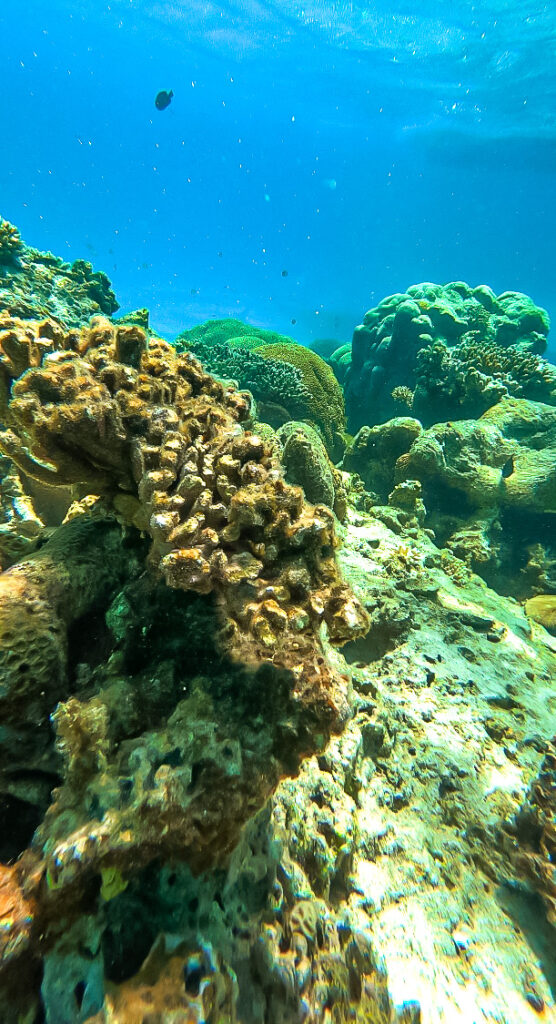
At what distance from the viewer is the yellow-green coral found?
820 cm

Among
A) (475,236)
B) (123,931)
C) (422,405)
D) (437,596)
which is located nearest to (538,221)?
(475,236)

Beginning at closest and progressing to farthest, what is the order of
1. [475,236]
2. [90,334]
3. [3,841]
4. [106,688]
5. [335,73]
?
1. [3,841]
2. [106,688]
3. [90,334]
4. [335,73]
5. [475,236]

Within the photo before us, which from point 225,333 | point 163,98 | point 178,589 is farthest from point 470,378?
point 163,98

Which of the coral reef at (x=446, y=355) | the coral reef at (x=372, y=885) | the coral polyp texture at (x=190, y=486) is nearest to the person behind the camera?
the coral reef at (x=372, y=885)

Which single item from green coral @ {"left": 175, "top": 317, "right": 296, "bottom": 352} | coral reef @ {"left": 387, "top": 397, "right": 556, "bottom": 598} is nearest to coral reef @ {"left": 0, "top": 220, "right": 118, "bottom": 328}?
green coral @ {"left": 175, "top": 317, "right": 296, "bottom": 352}

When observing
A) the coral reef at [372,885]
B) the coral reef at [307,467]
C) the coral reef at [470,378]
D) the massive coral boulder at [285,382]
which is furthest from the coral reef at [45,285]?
the coral reef at [470,378]

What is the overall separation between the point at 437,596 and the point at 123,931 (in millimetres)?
4548

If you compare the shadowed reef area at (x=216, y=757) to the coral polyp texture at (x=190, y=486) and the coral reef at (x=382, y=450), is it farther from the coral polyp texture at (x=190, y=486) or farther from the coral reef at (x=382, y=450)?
the coral reef at (x=382, y=450)

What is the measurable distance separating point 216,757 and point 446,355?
10053mm

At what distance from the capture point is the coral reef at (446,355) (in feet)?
30.1

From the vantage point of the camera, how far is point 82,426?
216 cm

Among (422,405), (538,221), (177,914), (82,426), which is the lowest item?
(177,914)

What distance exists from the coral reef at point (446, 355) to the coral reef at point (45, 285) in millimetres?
7400

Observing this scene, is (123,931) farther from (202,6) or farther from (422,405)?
(202,6)
